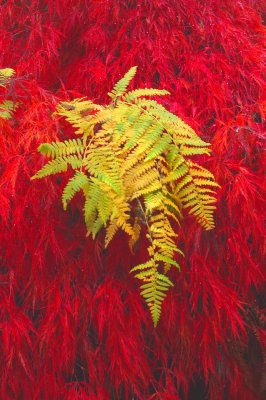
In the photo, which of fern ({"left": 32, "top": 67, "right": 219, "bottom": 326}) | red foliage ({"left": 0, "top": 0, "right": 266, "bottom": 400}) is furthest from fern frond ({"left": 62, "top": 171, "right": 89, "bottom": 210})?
red foliage ({"left": 0, "top": 0, "right": 266, "bottom": 400})

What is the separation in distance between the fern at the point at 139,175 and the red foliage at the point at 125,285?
70 mm

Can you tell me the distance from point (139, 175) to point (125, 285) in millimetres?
287

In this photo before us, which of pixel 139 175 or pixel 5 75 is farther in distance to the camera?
pixel 5 75

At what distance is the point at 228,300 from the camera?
1228 mm

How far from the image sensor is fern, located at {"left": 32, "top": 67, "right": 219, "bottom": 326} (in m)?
1.10

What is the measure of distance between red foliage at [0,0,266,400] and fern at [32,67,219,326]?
7 cm

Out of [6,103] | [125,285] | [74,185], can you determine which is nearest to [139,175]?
[74,185]

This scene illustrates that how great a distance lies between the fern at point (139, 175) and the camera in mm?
1104

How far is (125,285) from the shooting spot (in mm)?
1217

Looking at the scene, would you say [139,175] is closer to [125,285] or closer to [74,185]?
[74,185]

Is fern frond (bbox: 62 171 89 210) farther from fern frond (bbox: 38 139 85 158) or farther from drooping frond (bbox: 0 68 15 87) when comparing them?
drooping frond (bbox: 0 68 15 87)

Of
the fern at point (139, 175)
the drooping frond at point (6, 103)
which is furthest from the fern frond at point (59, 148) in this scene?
the drooping frond at point (6, 103)

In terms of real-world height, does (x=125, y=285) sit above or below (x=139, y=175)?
below

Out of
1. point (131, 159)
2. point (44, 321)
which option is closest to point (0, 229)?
point (44, 321)
